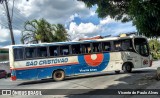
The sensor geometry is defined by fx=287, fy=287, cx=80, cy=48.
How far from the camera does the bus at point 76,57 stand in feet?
66.7

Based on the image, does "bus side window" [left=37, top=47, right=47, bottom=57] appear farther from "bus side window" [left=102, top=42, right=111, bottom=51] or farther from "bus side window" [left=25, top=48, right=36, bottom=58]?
"bus side window" [left=102, top=42, right=111, bottom=51]

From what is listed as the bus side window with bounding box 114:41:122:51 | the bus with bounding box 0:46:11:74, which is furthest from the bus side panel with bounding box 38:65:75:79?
the bus with bounding box 0:46:11:74

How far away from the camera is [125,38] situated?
72.3ft

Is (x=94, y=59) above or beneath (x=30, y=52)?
beneath

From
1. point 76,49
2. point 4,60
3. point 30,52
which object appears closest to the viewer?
point 30,52

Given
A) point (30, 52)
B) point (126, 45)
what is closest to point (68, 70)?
point (30, 52)

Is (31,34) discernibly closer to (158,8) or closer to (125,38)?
(125,38)

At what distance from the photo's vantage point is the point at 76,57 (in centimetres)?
2119

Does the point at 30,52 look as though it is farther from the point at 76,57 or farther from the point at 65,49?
the point at 76,57

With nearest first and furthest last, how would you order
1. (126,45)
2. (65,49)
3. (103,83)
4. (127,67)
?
1. (103,83)
2. (65,49)
3. (126,45)
4. (127,67)

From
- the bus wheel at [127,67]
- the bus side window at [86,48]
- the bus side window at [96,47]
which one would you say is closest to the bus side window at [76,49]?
the bus side window at [86,48]

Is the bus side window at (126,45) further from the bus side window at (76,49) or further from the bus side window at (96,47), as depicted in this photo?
the bus side window at (76,49)

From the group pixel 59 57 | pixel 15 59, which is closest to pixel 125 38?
pixel 59 57

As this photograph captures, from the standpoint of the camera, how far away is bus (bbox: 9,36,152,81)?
20344mm
